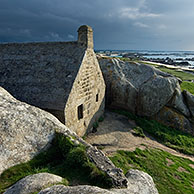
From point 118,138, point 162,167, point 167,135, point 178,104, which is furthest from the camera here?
point 178,104

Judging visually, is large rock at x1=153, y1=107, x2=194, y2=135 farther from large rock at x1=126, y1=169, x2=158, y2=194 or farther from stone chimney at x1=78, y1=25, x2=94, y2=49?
large rock at x1=126, y1=169, x2=158, y2=194

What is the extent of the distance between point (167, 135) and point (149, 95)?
4.56m

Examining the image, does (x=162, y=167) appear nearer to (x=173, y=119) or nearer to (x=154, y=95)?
(x=173, y=119)

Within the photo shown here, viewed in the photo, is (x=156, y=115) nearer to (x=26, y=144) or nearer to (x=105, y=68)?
(x=105, y=68)

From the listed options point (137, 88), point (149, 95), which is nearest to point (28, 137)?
point (137, 88)

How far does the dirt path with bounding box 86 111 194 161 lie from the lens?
10.5 metres

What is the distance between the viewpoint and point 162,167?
29.7 ft

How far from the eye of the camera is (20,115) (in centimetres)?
496

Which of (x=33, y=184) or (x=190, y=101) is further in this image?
(x=190, y=101)

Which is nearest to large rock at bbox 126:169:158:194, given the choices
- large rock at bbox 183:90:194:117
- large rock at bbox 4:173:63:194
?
large rock at bbox 4:173:63:194

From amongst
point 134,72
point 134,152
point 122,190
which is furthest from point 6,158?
point 134,72

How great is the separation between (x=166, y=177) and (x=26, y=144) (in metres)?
7.75

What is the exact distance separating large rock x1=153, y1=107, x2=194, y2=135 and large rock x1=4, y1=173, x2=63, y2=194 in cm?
1518

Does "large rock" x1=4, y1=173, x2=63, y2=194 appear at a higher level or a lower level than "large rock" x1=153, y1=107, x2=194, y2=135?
higher
